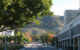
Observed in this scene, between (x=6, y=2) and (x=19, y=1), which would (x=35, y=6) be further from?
(x=6, y=2)

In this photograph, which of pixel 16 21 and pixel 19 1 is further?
pixel 16 21

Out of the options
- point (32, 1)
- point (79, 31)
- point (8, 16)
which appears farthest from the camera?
point (79, 31)

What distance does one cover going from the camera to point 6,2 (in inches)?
603

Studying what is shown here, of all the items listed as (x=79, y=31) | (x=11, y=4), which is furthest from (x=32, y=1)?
(x=79, y=31)

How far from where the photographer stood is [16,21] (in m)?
18.4

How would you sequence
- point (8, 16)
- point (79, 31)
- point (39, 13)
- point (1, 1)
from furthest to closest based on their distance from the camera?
point (79, 31) < point (39, 13) < point (8, 16) < point (1, 1)

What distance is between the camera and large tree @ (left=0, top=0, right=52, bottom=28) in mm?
16736

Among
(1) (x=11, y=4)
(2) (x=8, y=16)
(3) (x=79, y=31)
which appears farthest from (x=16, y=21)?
(3) (x=79, y=31)

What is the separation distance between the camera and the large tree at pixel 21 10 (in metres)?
16.7

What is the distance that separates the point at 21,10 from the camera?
17469 millimetres

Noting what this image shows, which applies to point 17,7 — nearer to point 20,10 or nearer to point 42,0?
point 20,10

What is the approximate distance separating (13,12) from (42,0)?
271cm

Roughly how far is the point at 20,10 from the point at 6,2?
2.31 metres

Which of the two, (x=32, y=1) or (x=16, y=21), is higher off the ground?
(x=32, y=1)
